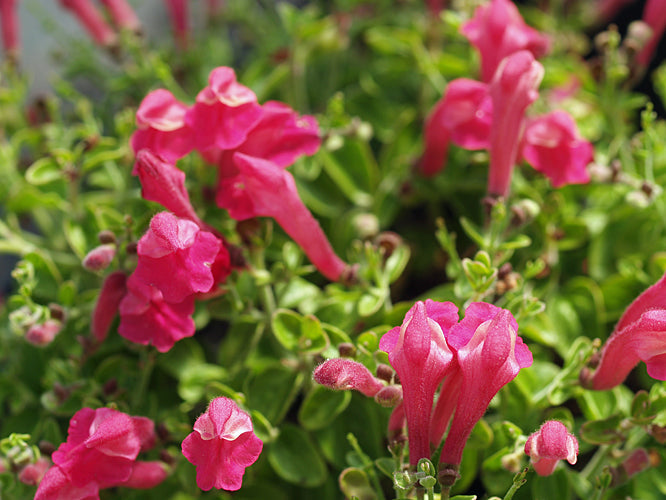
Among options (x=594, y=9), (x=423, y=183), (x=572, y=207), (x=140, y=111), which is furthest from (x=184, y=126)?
(x=594, y=9)

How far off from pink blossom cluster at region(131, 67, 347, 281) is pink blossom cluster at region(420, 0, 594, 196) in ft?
0.60

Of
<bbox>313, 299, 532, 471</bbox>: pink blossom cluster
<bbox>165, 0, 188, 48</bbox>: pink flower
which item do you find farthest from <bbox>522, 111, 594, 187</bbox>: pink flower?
<bbox>165, 0, 188, 48</bbox>: pink flower

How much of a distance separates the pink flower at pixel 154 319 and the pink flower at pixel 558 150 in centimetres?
43

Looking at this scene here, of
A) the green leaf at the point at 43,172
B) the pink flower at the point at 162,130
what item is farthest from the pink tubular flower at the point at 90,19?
the pink flower at the point at 162,130

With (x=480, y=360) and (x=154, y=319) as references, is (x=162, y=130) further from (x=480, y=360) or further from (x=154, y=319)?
(x=480, y=360)

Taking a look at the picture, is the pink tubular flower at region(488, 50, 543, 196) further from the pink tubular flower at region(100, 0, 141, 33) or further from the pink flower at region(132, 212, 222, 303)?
the pink tubular flower at region(100, 0, 141, 33)

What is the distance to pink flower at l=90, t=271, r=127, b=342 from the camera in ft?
2.26

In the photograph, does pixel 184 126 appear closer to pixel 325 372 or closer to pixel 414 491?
pixel 325 372

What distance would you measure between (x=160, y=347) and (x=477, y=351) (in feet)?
0.94

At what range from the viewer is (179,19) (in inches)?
46.8

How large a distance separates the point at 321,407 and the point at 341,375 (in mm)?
156

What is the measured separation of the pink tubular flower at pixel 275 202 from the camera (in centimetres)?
65

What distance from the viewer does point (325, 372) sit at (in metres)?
0.55

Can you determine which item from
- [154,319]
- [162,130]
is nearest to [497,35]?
[162,130]
